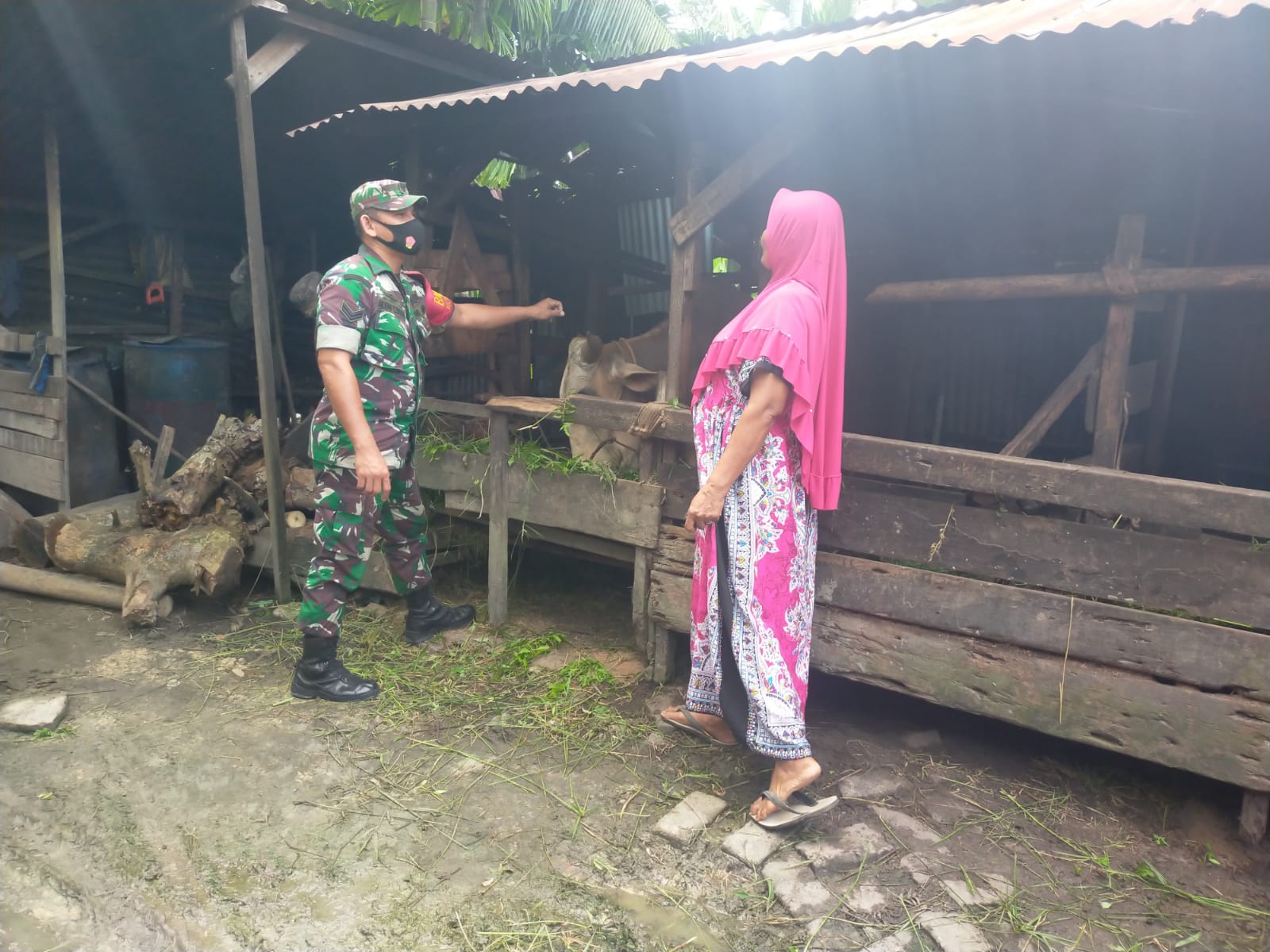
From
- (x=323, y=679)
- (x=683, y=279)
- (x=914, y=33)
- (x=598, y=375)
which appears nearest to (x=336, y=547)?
(x=323, y=679)

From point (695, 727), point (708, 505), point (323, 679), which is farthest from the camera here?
point (323, 679)

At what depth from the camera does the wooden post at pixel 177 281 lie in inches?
315

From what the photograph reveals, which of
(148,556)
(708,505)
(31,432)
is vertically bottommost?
(148,556)

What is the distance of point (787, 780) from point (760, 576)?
705 mm

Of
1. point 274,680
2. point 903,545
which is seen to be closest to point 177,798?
point 274,680

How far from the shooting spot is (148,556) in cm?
459

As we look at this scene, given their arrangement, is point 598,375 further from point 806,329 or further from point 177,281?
point 177,281

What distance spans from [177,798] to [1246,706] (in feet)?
11.9

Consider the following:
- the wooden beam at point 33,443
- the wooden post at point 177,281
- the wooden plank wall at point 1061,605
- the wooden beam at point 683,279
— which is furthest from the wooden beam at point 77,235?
the wooden plank wall at point 1061,605

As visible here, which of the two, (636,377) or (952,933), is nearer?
(952,933)

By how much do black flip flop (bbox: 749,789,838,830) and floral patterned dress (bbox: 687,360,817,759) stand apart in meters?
0.15

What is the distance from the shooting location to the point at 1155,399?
4.68m

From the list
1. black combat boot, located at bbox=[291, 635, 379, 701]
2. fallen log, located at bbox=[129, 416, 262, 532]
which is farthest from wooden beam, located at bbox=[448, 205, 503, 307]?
black combat boot, located at bbox=[291, 635, 379, 701]

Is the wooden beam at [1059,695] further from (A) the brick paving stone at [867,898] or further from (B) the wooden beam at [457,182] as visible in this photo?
(B) the wooden beam at [457,182]
